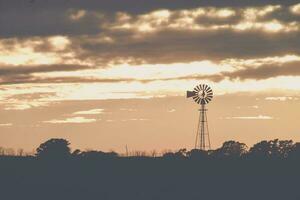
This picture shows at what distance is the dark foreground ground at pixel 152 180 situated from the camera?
14638 cm

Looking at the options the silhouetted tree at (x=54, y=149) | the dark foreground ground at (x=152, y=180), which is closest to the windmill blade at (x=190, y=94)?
the dark foreground ground at (x=152, y=180)

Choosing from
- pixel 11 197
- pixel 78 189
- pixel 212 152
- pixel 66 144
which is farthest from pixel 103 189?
pixel 66 144

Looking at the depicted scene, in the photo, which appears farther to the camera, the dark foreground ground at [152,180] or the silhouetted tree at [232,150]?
the silhouetted tree at [232,150]

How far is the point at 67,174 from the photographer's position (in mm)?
152875

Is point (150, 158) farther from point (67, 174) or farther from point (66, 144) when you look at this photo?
point (66, 144)

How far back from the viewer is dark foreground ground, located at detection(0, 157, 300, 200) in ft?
480

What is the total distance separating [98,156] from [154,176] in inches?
690

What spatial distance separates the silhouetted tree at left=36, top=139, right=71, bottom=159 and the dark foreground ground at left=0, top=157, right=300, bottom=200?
62.5 feet

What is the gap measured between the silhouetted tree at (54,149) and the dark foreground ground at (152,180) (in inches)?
750

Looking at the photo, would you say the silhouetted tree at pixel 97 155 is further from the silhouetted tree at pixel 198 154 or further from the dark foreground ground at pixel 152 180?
the silhouetted tree at pixel 198 154

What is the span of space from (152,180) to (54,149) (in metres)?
41.9

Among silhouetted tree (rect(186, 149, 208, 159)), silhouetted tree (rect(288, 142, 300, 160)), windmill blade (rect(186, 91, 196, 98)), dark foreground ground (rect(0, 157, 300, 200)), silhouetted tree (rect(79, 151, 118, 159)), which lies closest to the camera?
dark foreground ground (rect(0, 157, 300, 200))

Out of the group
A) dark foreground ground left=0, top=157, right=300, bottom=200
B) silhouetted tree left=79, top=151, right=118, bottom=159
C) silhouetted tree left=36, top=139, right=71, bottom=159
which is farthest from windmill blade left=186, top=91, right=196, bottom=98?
silhouetted tree left=36, top=139, right=71, bottom=159

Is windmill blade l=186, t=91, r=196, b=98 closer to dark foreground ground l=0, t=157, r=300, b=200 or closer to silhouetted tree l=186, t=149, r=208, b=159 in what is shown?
dark foreground ground l=0, t=157, r=300, b=200
